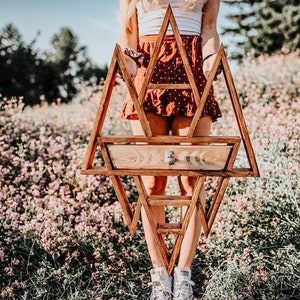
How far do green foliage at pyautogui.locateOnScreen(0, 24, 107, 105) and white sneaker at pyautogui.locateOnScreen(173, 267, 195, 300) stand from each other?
5.43m

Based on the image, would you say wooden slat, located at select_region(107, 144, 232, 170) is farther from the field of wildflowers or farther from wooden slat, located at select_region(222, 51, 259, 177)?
the field of wildflowers

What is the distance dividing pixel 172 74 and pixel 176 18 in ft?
0.82

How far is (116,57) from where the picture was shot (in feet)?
6.25

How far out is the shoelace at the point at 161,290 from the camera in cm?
221

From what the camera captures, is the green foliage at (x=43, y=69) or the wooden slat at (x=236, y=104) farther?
the green foliage at (x=43, y=69)

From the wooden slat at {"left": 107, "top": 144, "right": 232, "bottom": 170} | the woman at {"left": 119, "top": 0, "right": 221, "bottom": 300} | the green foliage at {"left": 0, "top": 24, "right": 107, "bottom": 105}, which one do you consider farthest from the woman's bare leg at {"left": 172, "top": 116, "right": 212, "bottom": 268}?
the green foliage at {"left": 0, "top": 24, "right": 107, "bottom": 105}

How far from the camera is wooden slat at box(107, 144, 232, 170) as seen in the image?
1.91m

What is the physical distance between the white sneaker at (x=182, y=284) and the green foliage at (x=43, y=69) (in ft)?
17.8

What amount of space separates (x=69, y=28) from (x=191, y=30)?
29500 millimetres

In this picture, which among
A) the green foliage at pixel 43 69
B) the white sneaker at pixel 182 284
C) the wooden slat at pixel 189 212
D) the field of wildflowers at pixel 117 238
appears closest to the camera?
the wooden slat at pixel 189 212

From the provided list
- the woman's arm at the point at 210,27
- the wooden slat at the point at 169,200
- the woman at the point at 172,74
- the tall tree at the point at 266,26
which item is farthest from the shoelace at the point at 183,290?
the tall tree at the point at 266,26

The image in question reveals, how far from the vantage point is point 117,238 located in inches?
120

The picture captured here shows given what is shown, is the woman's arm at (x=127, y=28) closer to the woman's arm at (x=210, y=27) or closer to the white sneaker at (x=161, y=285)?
the woman's arm at (x=210, y=27)

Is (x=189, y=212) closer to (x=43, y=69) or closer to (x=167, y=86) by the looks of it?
(x=167, y=86)
